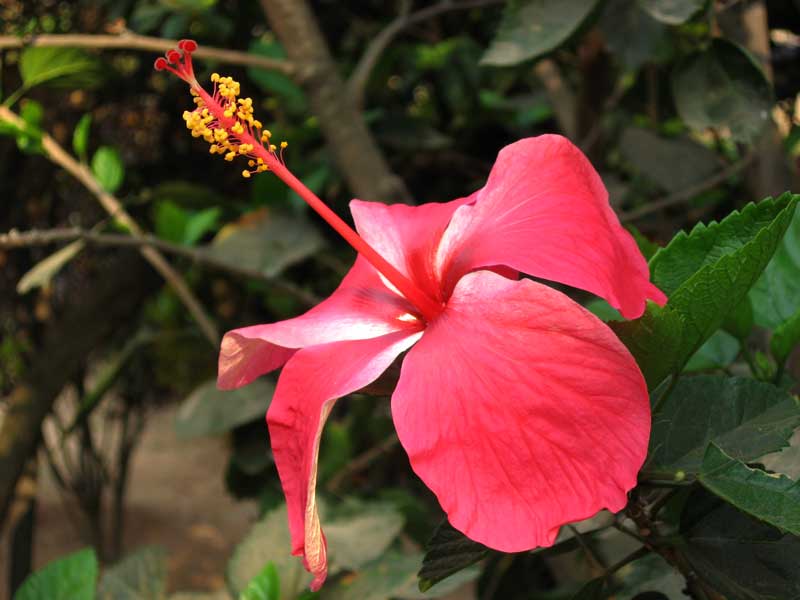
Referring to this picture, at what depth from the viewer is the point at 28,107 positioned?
1044 millimetres

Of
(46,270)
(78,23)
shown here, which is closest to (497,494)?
(46,270)

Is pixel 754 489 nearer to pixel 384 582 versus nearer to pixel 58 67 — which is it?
pixel 384 582

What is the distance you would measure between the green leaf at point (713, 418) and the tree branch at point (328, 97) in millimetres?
670

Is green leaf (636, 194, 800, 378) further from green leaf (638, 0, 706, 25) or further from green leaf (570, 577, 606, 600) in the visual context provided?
green leaf (638, 0, 706, 25)

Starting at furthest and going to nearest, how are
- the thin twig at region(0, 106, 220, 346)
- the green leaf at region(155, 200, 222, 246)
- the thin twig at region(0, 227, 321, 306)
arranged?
1. the green leaf at region(155, 200, 222, 246)
2. the thin twig at region(0, 106, 220, 346)
3. the thin twig at region(0, 227, 321, 306)

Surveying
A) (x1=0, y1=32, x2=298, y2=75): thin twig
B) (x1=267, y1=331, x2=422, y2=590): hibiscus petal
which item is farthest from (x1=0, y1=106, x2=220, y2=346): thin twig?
(x1=267, y1=331, x2=422, y2=590): hibiscus petal

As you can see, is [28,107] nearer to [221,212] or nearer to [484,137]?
[221,212]

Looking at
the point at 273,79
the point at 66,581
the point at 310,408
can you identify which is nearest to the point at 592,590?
the point at 310,408

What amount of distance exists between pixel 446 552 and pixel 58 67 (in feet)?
2.96

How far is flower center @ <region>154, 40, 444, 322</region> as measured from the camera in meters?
0.45

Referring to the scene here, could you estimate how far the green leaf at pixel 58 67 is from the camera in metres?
1.07

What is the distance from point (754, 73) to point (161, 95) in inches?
53.0

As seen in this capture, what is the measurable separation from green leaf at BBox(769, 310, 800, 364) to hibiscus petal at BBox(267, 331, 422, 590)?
21 centimetres

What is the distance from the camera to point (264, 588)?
2.11 ft
